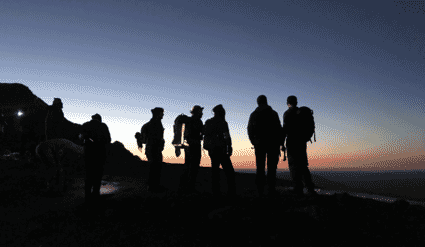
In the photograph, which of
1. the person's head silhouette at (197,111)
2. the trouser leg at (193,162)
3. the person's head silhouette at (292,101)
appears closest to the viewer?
the person's head silhouette at (292,101)

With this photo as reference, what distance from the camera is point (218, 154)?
5.13 metres

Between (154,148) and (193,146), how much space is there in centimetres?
122

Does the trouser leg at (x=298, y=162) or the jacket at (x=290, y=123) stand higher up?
the jacket at (x=290, y=123)

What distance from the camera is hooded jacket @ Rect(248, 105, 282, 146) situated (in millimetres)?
4582

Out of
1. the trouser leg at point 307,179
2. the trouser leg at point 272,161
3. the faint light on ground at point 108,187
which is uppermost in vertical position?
the trouser leg at point 272,161

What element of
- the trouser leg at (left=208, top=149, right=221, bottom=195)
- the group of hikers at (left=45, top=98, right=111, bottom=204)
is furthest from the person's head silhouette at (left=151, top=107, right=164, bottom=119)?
the trouser leg at (left=208, top=149, right=221, bottom=195)

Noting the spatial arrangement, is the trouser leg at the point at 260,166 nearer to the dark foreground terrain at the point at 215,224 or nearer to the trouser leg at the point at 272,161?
the trouser leg at the point at 272,161

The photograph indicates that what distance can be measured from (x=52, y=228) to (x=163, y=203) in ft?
6.06

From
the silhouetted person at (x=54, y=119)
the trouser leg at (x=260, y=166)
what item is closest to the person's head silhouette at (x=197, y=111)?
the trouser leg at (x=260, y=166)

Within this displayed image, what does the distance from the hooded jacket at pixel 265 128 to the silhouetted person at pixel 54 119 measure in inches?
282

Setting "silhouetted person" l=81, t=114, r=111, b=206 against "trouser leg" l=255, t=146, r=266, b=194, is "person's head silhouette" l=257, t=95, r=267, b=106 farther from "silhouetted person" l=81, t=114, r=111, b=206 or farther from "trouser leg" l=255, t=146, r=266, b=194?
"silhouetted person" l=81, t=114, r=111, b=206

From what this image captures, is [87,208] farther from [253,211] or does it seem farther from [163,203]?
[253,211]

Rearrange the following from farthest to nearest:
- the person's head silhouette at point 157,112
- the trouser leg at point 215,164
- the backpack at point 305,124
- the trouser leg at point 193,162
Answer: the person's head silhouette at point 157,112
the trouser leg at point 193,162
the backpack at point 305,124
the trouser leg at point 215,164

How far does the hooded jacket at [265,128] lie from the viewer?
4.58m
